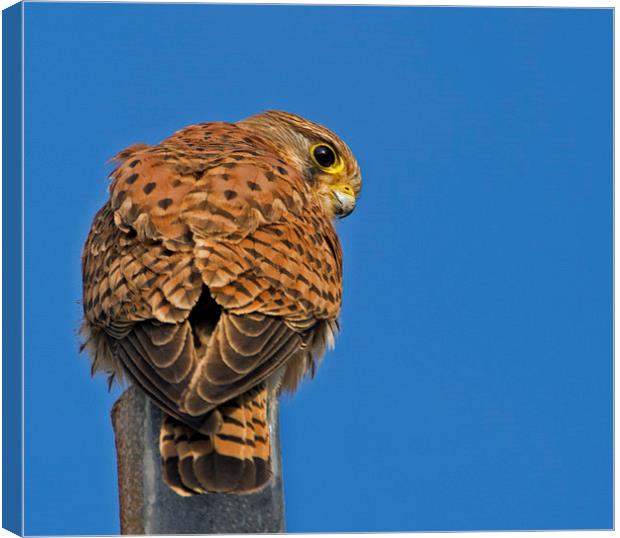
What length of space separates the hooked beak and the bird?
0.61m

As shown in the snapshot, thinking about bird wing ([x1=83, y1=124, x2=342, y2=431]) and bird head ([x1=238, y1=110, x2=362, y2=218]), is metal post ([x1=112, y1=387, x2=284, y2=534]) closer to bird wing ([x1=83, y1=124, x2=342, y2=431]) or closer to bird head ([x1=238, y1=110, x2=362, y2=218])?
bird wing ([x1=83, y1=124, x2=342, y2=431])

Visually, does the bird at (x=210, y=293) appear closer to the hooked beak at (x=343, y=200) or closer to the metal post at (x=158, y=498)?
the metal post at (x=158, y=498)

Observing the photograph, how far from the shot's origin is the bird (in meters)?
4.01

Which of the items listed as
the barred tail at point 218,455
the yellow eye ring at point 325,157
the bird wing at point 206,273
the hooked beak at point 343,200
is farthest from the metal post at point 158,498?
the yellow eye ring at point 325,157

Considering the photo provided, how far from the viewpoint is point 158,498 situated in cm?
408

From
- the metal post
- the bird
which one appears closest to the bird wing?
the bird

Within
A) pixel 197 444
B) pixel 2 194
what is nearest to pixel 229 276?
pixel 197 444

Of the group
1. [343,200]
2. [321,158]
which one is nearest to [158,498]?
[343,200]

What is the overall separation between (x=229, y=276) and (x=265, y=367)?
382mm

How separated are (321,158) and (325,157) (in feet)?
0.07

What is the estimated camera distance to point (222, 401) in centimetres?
402

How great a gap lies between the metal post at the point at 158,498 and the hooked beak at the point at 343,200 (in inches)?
79.4

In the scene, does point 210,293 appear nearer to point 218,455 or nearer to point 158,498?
point 218,455

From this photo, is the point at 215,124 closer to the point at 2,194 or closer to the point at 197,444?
the point at 2,194
